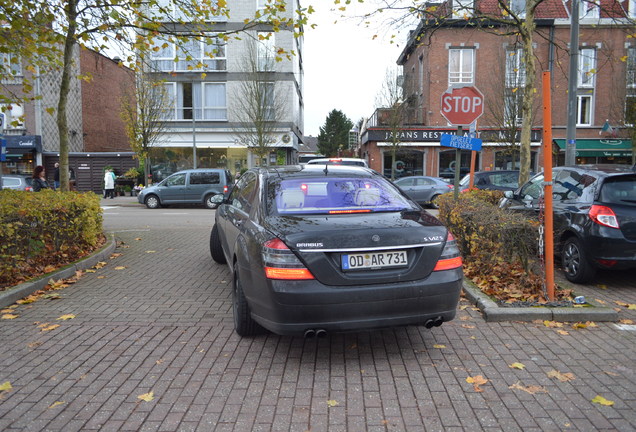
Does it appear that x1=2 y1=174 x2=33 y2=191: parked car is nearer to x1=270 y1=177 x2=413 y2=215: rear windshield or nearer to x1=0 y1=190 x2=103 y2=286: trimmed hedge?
x1=0 y1=190 x2=103 y2=286: trimmed hedge

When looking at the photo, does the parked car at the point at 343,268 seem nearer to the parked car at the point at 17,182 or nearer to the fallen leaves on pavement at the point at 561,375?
the fallen leaves on pavement at the point at 561,375

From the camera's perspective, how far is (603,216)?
5.77m

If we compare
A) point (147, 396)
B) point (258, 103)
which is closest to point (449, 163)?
point (258, 103)

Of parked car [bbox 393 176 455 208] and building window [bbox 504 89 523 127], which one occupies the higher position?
building window [bbox 504 89 523 127]

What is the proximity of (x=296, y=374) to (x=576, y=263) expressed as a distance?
14.2 ft

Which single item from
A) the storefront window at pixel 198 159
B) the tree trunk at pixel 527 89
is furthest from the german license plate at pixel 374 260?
the storefront window at pixel 198 159

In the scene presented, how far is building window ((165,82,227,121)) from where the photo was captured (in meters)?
33.0

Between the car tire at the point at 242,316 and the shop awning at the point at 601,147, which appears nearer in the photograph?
the car tire at the point at 242,316

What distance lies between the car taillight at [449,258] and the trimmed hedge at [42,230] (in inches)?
207

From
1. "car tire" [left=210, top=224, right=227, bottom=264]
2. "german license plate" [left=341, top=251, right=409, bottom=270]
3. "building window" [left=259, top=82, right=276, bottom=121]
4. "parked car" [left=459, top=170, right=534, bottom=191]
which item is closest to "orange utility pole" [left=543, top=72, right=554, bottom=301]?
"german license plate" [left=341, top=251, right=409, bottom=270]

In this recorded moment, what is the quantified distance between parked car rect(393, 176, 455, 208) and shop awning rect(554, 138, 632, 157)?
1415 centimetres

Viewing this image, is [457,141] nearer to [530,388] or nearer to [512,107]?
[530,388]

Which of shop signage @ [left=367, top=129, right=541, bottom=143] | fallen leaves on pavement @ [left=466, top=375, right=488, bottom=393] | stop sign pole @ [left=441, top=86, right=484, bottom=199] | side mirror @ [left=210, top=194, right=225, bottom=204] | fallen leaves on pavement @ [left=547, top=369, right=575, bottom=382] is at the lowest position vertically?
fallen leaves on pavement @ [left=466, top=375, right=488, bottom=393]

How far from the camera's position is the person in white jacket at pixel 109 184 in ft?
85.1
